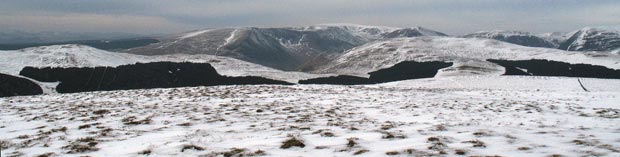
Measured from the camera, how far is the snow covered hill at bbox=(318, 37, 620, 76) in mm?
98000

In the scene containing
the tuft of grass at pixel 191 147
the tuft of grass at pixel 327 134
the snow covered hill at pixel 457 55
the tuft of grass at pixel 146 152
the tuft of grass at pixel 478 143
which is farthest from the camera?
the snow covered hill at pixel 457 55

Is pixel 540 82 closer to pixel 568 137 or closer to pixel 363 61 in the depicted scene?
pixel 568 137

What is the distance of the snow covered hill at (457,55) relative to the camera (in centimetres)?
9800

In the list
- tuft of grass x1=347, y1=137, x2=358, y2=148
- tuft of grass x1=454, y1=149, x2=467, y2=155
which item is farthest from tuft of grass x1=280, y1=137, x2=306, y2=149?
tuft of grass x1=454, y1=149, x2=467, y2=155

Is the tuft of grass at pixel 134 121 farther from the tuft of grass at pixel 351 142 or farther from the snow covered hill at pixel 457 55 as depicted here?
the snow covered hill at pixel 457 55

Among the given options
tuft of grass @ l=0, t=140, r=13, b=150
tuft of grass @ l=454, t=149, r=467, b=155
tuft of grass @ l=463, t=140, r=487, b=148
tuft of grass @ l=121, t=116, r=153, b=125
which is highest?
tuft of grass @ l=454, t=149, r=467, b=155

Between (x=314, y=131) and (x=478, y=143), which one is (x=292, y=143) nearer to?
(x=314, y=131)

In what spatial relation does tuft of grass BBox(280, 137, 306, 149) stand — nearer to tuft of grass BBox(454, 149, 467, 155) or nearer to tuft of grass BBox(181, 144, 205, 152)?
tuft of grass BBox(181, 144, 205, 152)

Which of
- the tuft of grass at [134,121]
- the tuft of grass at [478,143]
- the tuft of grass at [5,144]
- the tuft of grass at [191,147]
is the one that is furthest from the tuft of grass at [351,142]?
the tuft of grass at [5,144]

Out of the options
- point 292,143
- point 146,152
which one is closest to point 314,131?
point 292,143

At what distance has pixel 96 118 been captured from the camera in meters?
15.6

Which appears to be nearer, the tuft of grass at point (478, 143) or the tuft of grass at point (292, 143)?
the tuft of grass at point (478, 143)

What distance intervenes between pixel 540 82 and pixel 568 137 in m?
43.2

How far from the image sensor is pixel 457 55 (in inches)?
5256
